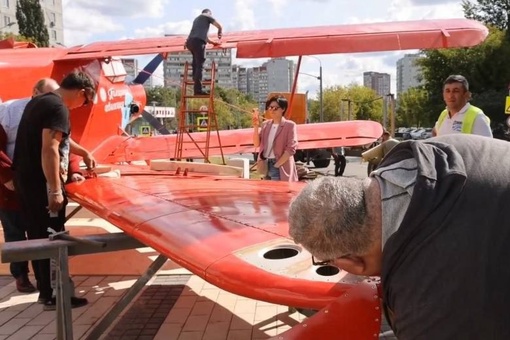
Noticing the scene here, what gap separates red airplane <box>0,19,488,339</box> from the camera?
1.71 metres

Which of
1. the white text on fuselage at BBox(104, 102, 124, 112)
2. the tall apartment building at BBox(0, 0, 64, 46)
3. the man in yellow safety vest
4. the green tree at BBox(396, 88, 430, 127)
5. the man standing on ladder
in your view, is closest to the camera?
the man in yellow safety vest

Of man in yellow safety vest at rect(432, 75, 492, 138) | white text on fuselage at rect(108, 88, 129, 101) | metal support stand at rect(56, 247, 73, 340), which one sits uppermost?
white text on fuselage at rect(108, 88, 129, 101)

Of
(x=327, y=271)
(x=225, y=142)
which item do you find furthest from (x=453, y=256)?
(x=225, y=142)

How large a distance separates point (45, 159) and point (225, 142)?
7.95 meters

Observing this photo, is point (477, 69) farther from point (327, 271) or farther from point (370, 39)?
point (327, 271)

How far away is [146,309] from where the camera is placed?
454 centimetres

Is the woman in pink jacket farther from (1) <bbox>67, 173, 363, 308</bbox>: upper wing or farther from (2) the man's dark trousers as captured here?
(1) <bbox>67, 173, 363, 308</bbox>: upper wing

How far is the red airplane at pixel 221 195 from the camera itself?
5.62 ft

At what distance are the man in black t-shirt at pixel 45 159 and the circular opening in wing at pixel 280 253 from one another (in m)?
2.26

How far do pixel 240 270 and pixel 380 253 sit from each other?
0.95 metres

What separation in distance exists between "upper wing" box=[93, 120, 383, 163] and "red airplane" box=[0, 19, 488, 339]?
4cm

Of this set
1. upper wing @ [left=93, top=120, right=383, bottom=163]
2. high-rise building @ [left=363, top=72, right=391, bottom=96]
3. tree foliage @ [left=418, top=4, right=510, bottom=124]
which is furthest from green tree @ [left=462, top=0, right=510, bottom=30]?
high-rise building @ [left=363, top=72, right=391, bottom=96]

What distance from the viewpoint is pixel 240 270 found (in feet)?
6.28

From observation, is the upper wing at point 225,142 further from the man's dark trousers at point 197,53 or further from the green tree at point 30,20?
the green tree at point 30,20
